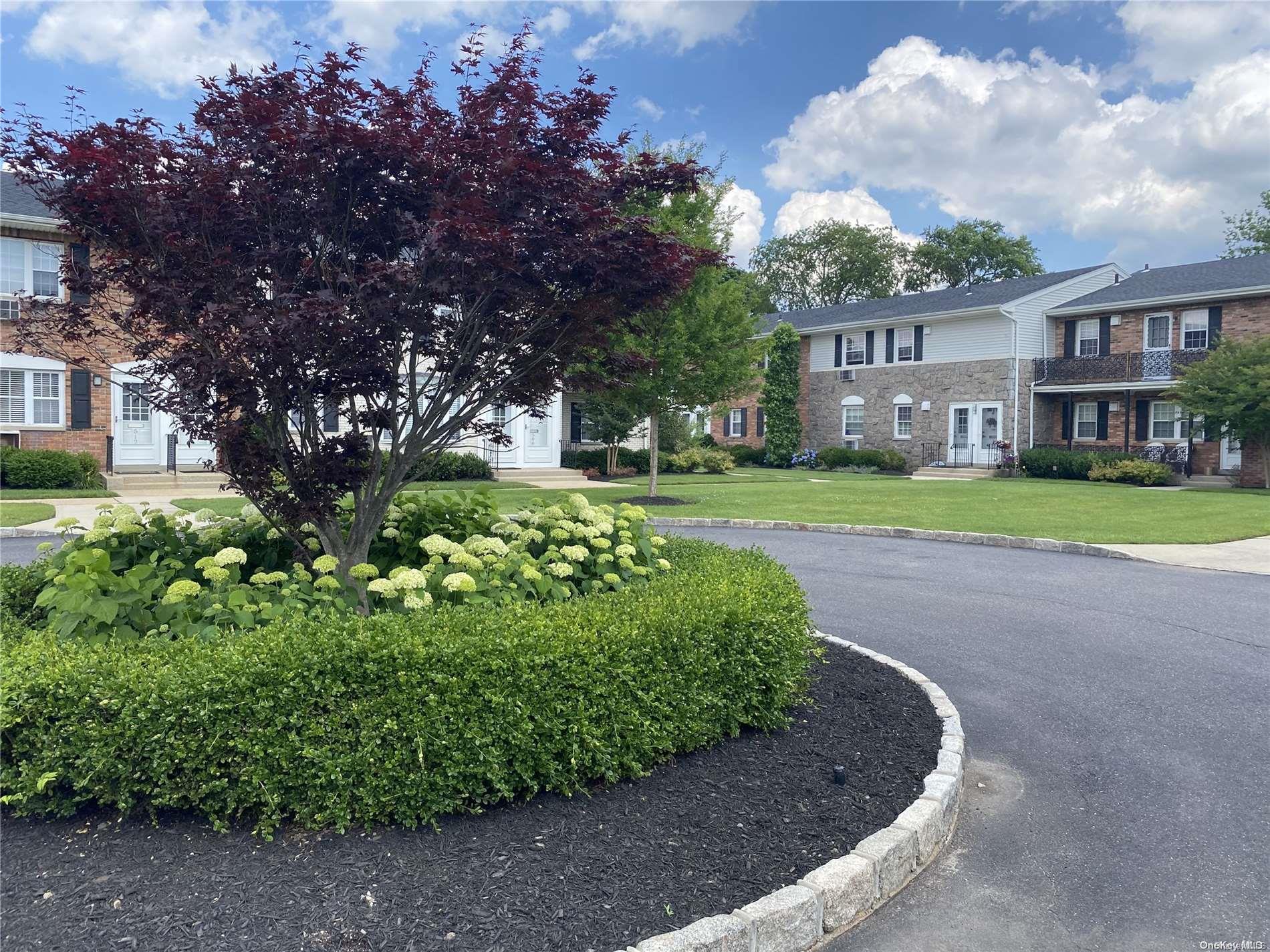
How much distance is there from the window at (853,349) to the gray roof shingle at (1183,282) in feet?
23.8

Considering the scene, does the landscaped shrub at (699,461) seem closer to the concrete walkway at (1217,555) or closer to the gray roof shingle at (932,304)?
the gray roof shingle at (932,304)

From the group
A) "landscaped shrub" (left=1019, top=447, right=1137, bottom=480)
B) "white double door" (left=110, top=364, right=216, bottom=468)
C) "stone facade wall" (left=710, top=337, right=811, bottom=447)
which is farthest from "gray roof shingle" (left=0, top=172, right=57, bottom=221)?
"landscaped shrub" (left=1019, top=447, right=1137, bottom=480)

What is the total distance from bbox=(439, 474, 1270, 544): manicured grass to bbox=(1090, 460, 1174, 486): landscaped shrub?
4.71 ft

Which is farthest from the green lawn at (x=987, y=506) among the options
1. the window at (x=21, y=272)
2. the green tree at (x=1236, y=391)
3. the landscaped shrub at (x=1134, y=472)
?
the window at (x=21, y=272)

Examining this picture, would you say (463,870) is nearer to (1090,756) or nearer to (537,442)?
(1090,756)

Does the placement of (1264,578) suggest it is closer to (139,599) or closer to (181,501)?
(139,599)

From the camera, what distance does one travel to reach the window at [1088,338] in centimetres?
2988

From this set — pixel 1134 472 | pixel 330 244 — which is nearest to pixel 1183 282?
pixel 1134 472

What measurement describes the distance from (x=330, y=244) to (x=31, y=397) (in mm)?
20155

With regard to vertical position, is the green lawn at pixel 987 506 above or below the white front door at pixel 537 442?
below

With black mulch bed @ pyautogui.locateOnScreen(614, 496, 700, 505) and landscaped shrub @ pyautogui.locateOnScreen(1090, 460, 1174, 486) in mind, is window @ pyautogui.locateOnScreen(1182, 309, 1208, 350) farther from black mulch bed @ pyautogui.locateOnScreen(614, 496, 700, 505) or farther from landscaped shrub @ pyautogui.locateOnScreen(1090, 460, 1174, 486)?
black mulch bed @ pyautogui.locateOnScreen(614, 496, 700, 505)

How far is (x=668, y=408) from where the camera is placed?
17.8 meters

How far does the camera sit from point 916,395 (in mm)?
33094

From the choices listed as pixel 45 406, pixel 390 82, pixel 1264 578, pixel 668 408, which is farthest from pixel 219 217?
pixel 45 406
